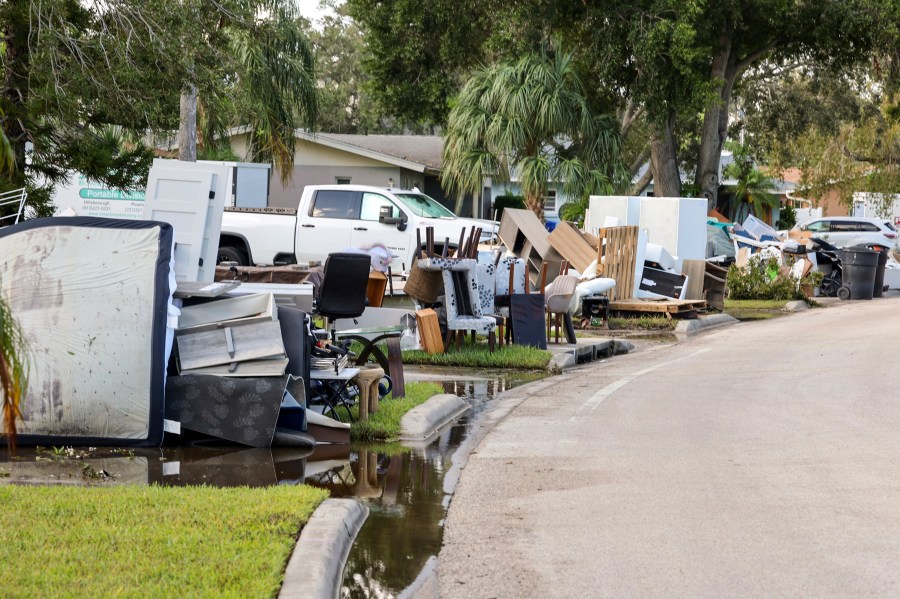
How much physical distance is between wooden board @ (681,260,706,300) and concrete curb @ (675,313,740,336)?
0.90 m

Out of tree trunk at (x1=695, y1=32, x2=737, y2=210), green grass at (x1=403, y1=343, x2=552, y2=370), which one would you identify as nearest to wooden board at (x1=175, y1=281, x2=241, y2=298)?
green grass at (x1=403, y1=343, x2=552, y2=370)

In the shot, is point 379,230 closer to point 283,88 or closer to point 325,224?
point 325,224

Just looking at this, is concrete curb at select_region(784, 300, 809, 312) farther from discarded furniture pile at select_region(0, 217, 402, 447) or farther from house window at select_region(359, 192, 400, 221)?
discarded furniture pile at select_region(0, 217, 402, 447)

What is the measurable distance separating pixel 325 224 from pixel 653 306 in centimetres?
649

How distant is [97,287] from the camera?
28.3 feet

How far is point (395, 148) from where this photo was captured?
4084 cm

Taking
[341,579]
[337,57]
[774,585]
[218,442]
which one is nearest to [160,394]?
[218,442]

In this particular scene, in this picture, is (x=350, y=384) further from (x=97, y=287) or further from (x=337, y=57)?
(x=337, y=57)

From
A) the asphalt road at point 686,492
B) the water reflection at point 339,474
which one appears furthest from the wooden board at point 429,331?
the water reflection at point 339,474

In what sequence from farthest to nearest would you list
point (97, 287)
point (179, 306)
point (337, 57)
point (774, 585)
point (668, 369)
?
1. point (337, 57)
2. point (668, 369)
3. point (179, 306)
4. point (97, 287)
5. point (774, 585)

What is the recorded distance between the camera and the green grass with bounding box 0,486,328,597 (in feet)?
17.2

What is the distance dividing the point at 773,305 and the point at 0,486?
2128 cm

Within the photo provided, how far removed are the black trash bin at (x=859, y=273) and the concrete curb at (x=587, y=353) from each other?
12.9 m


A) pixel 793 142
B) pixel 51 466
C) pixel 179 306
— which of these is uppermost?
pixel 793 142
